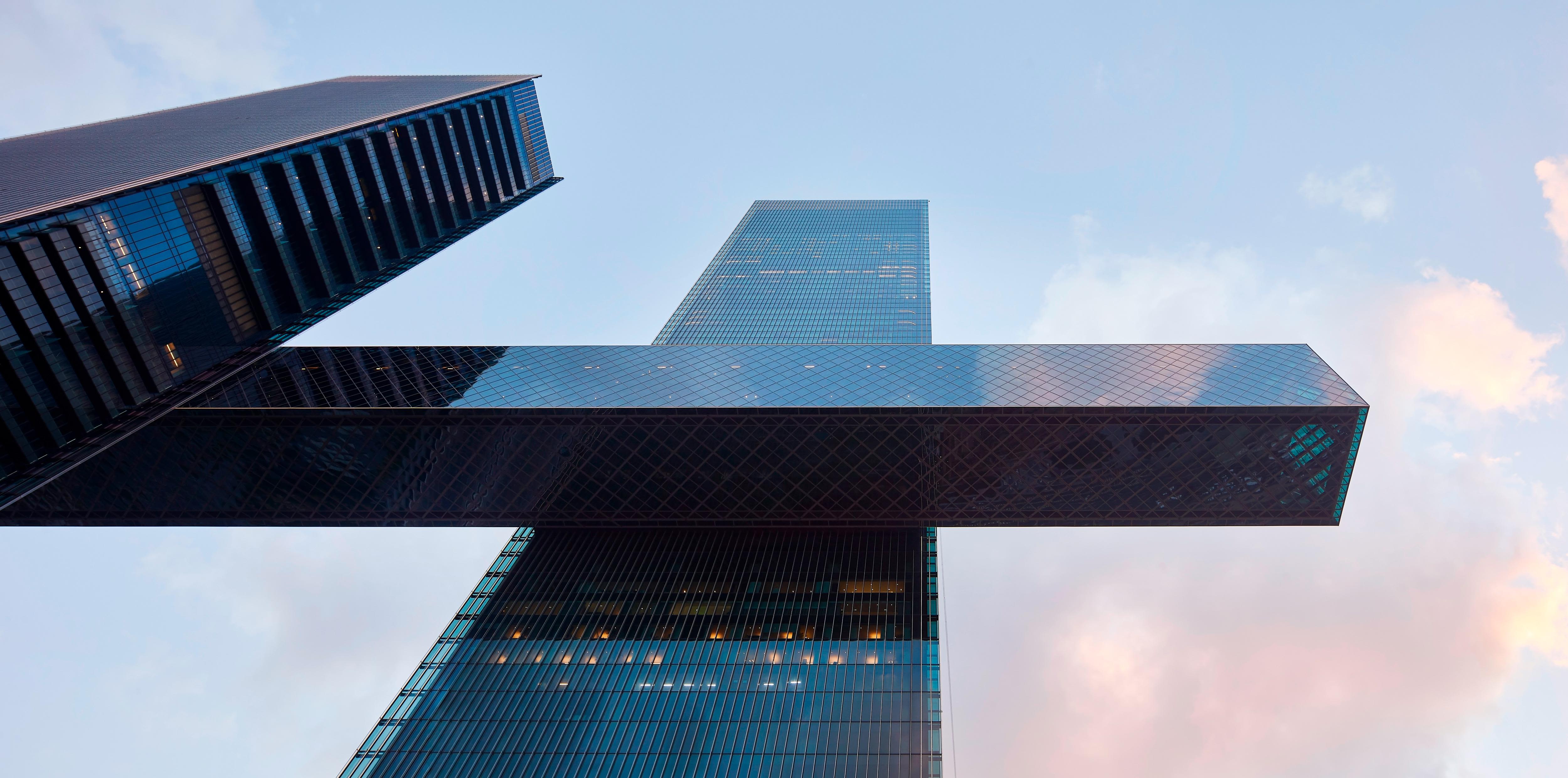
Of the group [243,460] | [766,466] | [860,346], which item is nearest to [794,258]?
[860,346]

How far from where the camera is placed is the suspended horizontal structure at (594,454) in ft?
213

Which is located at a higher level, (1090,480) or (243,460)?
(243,460)

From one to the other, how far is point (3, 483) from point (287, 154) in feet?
127

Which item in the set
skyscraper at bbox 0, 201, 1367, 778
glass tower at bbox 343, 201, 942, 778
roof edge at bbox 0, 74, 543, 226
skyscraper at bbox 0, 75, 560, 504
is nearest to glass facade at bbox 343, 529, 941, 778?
glass tower at bbox 343, 201, 942, 778

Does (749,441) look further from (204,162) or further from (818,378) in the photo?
(204,162)

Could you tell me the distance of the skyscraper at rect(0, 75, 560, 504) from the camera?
186ft

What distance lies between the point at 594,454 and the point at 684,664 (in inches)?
881

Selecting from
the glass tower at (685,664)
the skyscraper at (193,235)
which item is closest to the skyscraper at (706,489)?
the glass tower at (685,664)

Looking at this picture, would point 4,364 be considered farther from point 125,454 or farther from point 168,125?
point 168,125

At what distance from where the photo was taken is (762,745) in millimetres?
65125

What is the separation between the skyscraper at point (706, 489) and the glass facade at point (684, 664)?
27 cm

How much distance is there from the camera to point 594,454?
80938 mm

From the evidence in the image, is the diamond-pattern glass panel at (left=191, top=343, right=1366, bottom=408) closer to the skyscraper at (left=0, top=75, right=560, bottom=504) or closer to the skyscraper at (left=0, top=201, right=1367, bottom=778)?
the skyscraper at (left=0, top=201, right=1367, bottom=778)

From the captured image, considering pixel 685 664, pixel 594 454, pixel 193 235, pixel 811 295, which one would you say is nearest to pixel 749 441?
pixel 594 454
